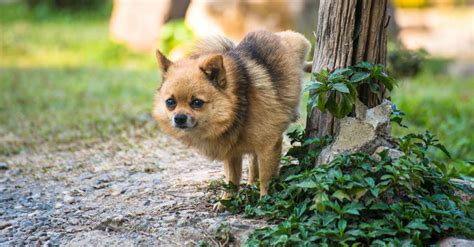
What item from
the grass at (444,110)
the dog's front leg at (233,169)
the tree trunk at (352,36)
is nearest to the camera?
the tree trunk at (352,36)

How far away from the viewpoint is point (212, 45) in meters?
5.48

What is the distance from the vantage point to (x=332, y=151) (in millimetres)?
4699

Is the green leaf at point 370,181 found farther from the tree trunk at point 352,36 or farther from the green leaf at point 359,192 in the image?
the tree trunk at point 352,36

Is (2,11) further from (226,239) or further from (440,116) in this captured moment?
(226,239)

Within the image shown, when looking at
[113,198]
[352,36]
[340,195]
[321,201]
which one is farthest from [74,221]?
[352,36]

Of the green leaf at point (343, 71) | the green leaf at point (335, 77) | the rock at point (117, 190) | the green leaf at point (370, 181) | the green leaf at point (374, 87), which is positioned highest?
the green leaf at point (343, 71)

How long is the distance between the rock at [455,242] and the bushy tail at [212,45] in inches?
89.0

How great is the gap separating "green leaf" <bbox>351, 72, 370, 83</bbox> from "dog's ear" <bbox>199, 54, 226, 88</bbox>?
924 mm

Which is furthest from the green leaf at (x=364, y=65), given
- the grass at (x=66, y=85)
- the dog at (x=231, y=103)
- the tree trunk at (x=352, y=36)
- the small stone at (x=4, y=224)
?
the grass at (x=66, y=85)

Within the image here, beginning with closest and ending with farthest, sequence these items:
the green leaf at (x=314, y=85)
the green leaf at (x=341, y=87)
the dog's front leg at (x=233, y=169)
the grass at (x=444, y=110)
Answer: the green leaf at (x=341, y=87) → the green leaf at (x=314, y=85) → the dog's front leg at (x=233, y=169) → the grass at (x=444, y=110)

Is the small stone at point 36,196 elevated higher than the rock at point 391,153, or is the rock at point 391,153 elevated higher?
the rock at point 391,153

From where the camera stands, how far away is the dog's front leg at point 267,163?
16.2 ft

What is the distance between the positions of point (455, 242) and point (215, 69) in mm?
1990

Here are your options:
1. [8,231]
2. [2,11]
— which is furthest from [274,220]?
[2,11]
